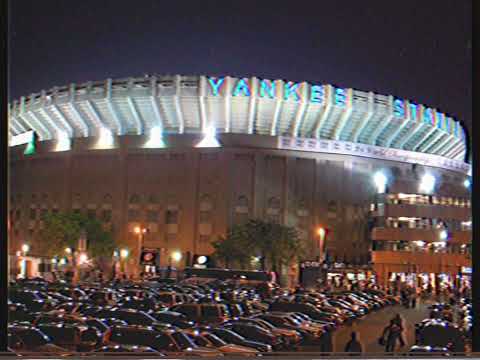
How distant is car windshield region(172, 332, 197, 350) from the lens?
3.90m

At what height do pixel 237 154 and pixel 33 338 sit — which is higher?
pixel 237 154

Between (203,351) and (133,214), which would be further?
(133,214)

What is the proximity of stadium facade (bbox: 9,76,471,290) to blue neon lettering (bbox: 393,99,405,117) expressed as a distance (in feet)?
0.08

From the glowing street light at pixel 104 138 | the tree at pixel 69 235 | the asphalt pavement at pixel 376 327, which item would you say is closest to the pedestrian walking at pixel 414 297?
the asphalt pavement at pixel 376 327

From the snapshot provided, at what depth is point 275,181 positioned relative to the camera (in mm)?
10133

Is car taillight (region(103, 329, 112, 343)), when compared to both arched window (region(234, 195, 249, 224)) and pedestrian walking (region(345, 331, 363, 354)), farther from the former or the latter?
arched window (region(234, 195, 249, 224))

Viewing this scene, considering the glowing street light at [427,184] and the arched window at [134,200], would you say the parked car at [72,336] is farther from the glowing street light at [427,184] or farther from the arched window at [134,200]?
the glowing street light at [427,184]

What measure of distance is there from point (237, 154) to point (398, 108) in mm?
3231

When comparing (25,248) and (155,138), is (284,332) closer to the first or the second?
(25,248)

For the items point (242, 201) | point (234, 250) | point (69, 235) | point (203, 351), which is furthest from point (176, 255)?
point (242, 201)

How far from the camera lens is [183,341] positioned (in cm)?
394

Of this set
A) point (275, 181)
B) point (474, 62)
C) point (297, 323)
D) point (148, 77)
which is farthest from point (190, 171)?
point (474, 62)

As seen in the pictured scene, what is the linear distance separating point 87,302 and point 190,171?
4.26 metres

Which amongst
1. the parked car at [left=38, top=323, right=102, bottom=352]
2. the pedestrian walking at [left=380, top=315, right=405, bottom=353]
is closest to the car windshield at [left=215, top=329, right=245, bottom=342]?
the parked car at [left=38, top=323, right=102, bottom=352]
